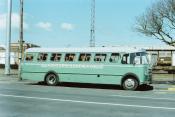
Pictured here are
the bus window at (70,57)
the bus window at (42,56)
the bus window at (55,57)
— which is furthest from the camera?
the bus window at (42,56)

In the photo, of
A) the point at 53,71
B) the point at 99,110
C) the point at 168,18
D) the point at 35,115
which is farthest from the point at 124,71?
the point at 168,18

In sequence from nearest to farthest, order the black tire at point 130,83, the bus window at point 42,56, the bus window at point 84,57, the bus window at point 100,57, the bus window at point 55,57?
the black tire at point 130,83 → the bus window at point 100,57 → the bus window at point 84,57 → the bus window at point 55,57 → the bus window at point 42,56

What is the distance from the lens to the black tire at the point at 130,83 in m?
22.4

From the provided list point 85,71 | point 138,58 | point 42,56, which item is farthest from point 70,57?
point 138,58

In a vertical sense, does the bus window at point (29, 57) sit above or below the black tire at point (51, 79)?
above

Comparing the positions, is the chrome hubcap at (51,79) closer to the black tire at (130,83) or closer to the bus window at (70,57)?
the bus window at (70,57)

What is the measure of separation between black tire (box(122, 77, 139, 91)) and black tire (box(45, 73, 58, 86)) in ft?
14.8

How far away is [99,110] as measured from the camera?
13148 millimetres

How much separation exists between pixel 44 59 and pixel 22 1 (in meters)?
9.34

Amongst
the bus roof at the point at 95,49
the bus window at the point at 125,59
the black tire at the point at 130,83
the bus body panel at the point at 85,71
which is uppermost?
the bus roof at the point at 95,49

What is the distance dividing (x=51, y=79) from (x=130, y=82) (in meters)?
5.24

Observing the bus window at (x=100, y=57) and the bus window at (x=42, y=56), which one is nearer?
the bus window at (x=100, y=57)

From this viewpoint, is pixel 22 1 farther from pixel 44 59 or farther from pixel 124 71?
pixel 124 71

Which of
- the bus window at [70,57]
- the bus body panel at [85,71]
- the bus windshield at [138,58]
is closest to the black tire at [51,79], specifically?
the bus body panel at [85,71]
